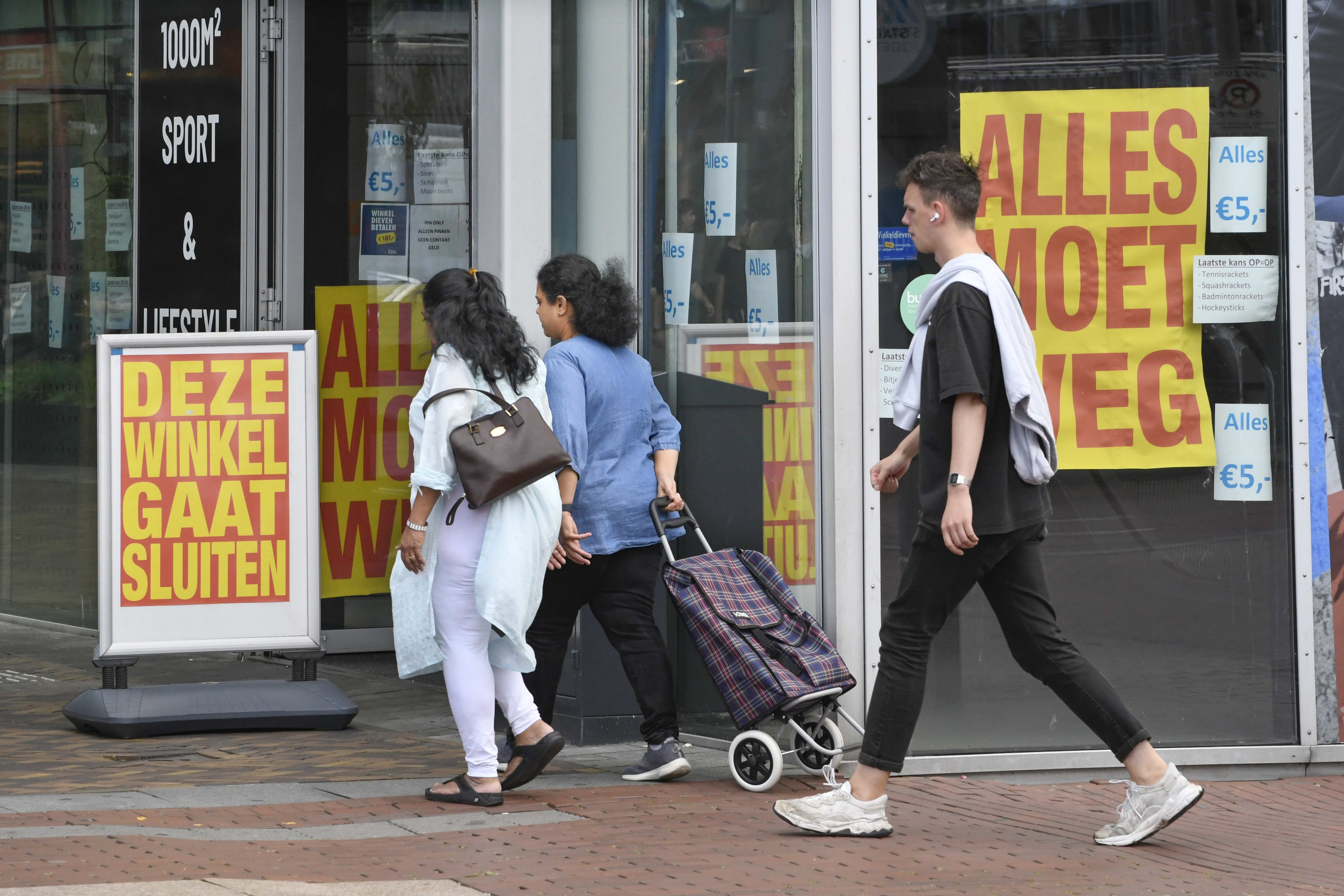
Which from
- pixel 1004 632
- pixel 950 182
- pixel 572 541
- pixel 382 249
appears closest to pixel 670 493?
pixel 572 541

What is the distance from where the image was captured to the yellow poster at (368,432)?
8.26m

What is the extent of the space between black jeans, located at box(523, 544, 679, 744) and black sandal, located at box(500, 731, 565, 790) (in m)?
0.35

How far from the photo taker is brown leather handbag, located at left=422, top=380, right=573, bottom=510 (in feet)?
16.1

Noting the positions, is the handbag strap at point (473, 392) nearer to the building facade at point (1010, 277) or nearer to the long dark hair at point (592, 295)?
the long dark hair at point (592, 295)

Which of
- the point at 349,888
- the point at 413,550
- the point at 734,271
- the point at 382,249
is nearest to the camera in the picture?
the point at 349,888

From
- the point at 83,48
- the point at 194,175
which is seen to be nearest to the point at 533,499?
the point at 194,175

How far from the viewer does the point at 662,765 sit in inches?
216

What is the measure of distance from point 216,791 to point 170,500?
152 cm

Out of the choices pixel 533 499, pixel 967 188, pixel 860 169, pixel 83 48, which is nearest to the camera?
pixel 967 188

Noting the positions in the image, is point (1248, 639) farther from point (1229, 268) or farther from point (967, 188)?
point (967, 188)

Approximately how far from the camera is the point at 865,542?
18.2ft

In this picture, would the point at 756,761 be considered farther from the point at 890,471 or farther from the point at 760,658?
the point at 890,471

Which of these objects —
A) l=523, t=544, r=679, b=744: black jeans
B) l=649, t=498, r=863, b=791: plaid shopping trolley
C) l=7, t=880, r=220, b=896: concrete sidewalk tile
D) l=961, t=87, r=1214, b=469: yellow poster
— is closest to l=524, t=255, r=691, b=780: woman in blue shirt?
l=523, t=544, r=679, b=744: black jeans

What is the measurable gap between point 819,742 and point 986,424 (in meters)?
1.33
